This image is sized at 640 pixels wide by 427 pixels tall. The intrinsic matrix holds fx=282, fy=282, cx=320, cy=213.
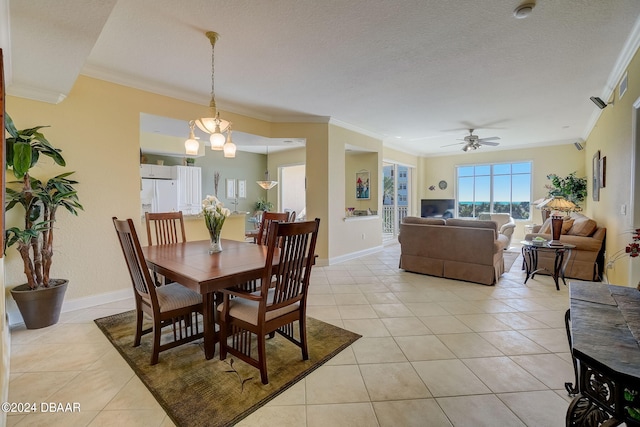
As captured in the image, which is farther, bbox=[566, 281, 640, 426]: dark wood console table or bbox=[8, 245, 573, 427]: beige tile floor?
bbox=[8, 245, 573, 427]: beige tile floor

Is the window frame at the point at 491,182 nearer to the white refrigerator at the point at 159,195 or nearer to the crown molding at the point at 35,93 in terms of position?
the white refrigerator at the point at 159,195

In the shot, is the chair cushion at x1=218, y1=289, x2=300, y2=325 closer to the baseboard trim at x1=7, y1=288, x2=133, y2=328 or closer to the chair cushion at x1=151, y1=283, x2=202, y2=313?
the chair cushion at x1=151, y1=283, x2=202, y2=313

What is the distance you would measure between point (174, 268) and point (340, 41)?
2388 millimetres

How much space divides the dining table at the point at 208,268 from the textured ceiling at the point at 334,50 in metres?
1.73

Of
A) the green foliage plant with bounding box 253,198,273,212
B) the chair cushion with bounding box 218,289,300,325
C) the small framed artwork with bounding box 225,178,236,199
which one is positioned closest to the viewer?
the chair cushion with bounding box 218,289,300,325

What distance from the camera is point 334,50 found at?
2.74m

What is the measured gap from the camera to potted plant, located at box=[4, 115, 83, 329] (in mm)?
2510

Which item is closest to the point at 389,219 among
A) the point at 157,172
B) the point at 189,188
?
the point at 189,188

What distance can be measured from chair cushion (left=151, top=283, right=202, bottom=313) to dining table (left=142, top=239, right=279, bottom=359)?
15 cm

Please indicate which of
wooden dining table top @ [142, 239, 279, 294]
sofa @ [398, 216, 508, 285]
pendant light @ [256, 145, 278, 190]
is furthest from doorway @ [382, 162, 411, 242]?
wooden dining table top @ [142, 239, 279, 294]

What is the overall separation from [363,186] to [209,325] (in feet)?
18.3

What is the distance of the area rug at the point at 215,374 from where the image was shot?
5.39 ft

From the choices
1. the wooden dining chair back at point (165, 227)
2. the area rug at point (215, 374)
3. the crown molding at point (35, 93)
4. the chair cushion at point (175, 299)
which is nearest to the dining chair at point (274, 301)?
the area rug at point (215, 374)

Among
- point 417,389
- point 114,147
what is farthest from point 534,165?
point 114,147
